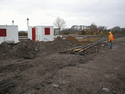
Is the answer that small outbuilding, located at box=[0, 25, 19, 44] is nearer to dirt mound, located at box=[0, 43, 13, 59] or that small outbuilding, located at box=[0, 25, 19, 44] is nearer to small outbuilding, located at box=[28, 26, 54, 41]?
dirt mound, located at box=[0, 43, 13, 59]

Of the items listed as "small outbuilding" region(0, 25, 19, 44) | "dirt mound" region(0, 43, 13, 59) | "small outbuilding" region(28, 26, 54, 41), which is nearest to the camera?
"dirt mound" region(0, 43, 13, 59)

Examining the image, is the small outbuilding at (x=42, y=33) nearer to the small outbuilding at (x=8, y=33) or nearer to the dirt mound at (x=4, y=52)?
the small outbuilding at (x=8, y=33)

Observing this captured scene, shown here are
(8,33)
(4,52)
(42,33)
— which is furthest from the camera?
(42,33)

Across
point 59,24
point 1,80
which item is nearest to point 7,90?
point 1,80

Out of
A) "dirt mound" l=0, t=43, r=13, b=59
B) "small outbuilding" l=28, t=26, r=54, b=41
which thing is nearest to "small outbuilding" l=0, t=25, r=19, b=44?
"dirt mound" l=0, t=43, r=13, b=59

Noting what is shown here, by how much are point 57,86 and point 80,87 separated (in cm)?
82

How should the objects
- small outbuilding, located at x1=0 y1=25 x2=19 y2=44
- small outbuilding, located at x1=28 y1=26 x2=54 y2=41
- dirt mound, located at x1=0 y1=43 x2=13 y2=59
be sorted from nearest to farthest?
dirt mound, located at x1=0 y1=43 x2=13 y2=59 < small outbuilding, located at x1=0 y1=25 x2=19 y2=44 < small outbuilding, located at x1=28 y1=26 x2=54 y2=41

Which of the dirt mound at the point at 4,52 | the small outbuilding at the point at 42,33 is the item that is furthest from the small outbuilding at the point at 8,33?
the small outbuilding at the point at 42,33

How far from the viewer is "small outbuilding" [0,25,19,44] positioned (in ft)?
44.5

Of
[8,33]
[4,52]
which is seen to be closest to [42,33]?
[8,33]

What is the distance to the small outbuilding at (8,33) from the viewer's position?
13.6 meters

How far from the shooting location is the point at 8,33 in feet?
45.6

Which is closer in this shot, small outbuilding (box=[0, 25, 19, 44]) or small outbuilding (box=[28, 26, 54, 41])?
small outbuilding (box=[0, 25, 19, 44])

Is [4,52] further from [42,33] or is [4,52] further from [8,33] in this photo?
[42,33]
